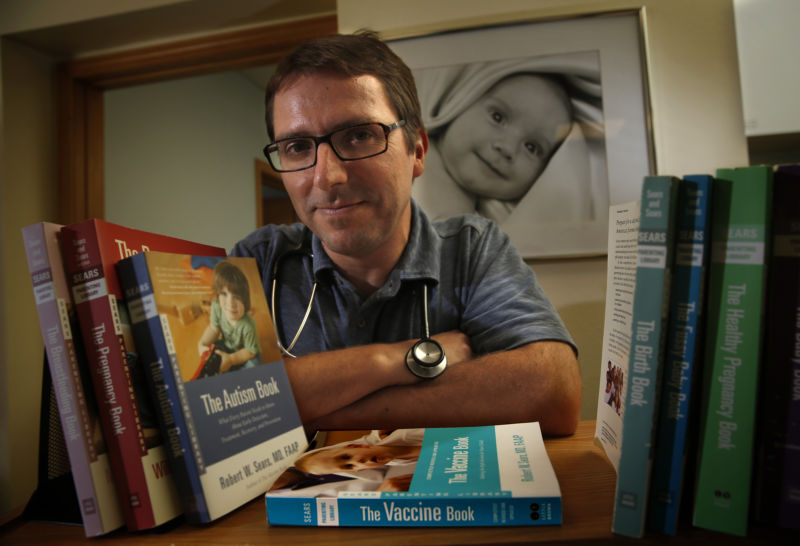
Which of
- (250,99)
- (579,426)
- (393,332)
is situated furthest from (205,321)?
(250,99)

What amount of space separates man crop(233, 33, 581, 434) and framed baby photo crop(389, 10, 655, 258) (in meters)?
0.27

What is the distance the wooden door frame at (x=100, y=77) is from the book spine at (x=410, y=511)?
1.82m

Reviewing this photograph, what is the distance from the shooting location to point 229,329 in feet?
1.76

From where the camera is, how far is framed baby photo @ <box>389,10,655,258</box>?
1493 millimetres

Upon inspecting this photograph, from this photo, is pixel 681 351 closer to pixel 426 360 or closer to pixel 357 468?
pixel 357 468

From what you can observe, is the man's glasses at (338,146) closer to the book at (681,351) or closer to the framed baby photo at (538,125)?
the framed baby photo at (538,125)

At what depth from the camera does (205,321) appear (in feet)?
1.63

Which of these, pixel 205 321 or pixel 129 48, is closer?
pixel 205 321

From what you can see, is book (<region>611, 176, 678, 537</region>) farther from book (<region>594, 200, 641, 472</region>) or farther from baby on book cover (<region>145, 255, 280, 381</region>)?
baby on book cover (<region>145, 255, 280, 381</region>)

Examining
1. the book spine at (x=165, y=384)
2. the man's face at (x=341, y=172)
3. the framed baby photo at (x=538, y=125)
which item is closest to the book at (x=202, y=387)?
the book spine at (x=165, y=384)

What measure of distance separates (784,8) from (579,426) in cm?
151

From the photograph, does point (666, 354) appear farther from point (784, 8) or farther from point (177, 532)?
point (784, 8)

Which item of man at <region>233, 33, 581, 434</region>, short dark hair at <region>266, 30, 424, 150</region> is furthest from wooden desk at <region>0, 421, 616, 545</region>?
short dark hair at <region>266, 30, 424, 150</region>

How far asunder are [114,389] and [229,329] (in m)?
0.13
